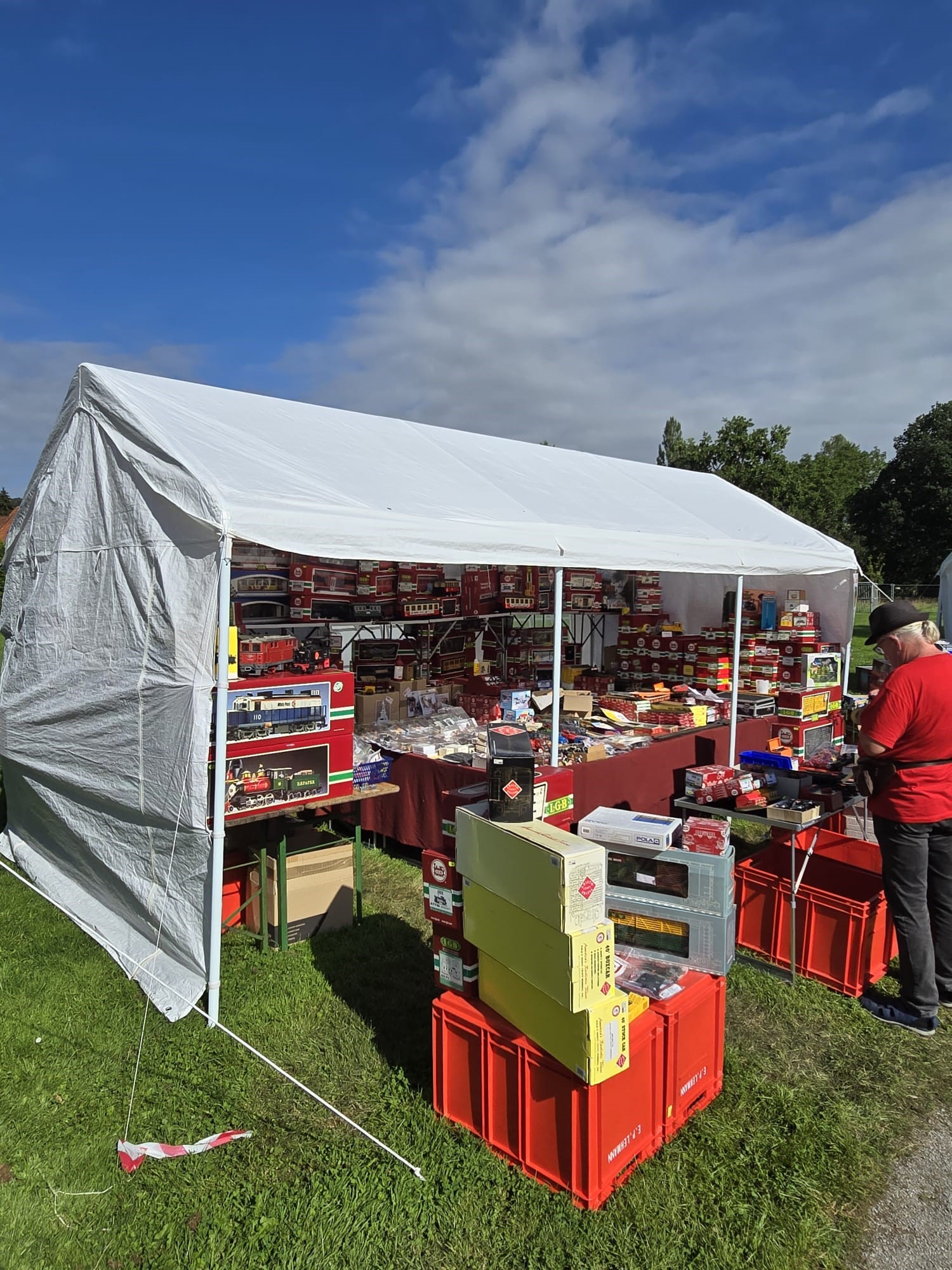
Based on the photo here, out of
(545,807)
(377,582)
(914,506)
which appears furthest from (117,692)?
(914,506)

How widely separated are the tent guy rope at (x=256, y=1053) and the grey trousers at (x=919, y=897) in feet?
8.46

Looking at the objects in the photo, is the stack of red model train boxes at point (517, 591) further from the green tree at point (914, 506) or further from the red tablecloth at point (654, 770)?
the green tree at point (914, 506)

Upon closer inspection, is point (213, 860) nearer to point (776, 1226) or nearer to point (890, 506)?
point (776, 1226)

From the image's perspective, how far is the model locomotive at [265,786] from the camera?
4.39m

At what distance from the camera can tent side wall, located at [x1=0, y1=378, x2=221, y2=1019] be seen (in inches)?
158

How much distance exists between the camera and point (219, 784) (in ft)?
12.3

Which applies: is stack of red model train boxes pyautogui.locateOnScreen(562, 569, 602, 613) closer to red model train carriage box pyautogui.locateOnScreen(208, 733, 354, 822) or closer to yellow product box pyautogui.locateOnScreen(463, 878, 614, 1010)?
red model train carriage box pyautogui.locateOnScreen(208, 733, 354, 822)

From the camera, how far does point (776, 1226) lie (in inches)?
106

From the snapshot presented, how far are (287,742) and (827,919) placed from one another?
3.21 meters

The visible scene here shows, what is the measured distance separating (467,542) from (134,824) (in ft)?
8.54

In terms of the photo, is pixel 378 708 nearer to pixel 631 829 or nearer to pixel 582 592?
pixel 582 592

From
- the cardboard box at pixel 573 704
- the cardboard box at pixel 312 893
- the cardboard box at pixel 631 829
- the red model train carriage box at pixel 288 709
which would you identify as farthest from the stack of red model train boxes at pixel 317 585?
the cardboard box at pixel 631 829

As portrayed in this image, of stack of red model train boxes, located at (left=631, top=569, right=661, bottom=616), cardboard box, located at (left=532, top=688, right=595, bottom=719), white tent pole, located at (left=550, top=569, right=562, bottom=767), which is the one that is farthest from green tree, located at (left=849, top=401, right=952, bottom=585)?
white tent pole, located at (left=550, top=569, right=562, bottom=767)

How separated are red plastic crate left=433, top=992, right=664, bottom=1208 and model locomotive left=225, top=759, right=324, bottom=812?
1.77m
